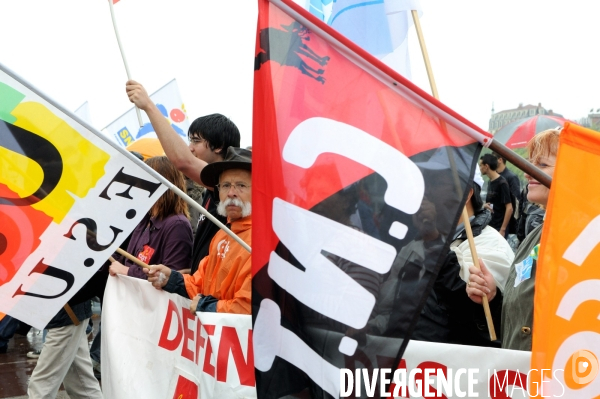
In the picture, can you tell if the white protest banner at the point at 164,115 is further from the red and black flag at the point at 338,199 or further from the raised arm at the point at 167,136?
the red and black flag at the point at 338,199

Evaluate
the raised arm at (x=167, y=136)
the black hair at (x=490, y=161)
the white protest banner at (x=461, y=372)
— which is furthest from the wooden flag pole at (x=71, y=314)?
the black hair at (x=490, y=161)

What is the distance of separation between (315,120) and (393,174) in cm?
32

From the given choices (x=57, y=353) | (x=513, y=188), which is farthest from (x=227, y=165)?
(x=513, y=188)

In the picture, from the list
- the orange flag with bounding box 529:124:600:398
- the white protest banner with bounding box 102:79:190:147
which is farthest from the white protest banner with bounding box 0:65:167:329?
the white protest banner with bounding box 102:79:190:147

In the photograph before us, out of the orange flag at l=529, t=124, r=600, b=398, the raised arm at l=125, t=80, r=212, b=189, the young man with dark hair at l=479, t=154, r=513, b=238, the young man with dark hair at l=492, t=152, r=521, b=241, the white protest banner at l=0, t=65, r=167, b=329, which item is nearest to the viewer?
the orange flag at l=529, t=124, r=600, b=398

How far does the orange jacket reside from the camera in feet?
10.8

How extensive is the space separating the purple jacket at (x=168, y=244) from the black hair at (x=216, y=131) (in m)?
0.50

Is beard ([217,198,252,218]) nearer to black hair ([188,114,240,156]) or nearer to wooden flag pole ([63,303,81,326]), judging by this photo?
black hair ([188,114,240,156])

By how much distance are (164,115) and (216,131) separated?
5.17 metres

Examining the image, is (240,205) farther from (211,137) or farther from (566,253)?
(566,253)

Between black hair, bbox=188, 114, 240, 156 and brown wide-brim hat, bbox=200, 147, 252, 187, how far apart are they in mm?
538

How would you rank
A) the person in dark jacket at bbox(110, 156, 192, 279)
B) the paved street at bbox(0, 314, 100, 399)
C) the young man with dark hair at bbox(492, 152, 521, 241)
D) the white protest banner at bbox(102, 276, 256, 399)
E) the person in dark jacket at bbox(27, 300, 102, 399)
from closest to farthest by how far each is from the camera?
1. the white protest banner at bbox(102, 276, 256, 399)
2. the person in dark jacket at bbox(110, 156, 192, 279)
3. the person in dark jacket at bbox(27, 300, 102, 399)
4. the paved street at bbox(0, 314, 100, 399)
5. the young man with dark hair at bbox(492, 152, 521, 241)

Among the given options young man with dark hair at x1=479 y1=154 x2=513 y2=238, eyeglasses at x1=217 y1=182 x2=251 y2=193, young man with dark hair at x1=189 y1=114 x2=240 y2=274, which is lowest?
eyeglasses at x1=217 y1=182 x2=251 y2=193

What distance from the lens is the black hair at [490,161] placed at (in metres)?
8.92
